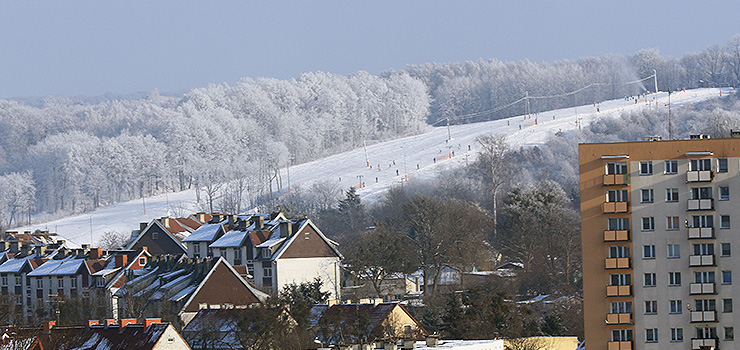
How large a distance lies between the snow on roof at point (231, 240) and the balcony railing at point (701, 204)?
29.7m

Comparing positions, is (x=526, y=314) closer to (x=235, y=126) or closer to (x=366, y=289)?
A: (x=366, y=289)

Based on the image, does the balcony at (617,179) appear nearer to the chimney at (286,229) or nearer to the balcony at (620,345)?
the balcony at (620,345)

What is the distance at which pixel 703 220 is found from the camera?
4422 cm

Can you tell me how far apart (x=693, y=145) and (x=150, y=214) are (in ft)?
304

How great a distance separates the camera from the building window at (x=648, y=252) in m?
44.2

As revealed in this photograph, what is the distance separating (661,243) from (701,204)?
188 centimetres

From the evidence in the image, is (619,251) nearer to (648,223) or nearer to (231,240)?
(648,223)

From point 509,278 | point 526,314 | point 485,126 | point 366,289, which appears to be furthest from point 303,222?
point 485,126

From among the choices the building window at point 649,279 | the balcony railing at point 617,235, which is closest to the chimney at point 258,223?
the balcony railing at point 617,235

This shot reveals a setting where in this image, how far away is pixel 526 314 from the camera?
169 feet

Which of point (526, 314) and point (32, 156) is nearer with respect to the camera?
point (526, 314)

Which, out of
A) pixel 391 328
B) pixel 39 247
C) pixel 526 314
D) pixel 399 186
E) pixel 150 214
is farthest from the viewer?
pixel 150 214

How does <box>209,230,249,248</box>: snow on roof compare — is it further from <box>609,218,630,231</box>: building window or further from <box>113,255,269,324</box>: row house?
<box>609,218,630,231</box>: building window

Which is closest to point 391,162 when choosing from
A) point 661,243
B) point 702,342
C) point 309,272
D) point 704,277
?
point 309,272
